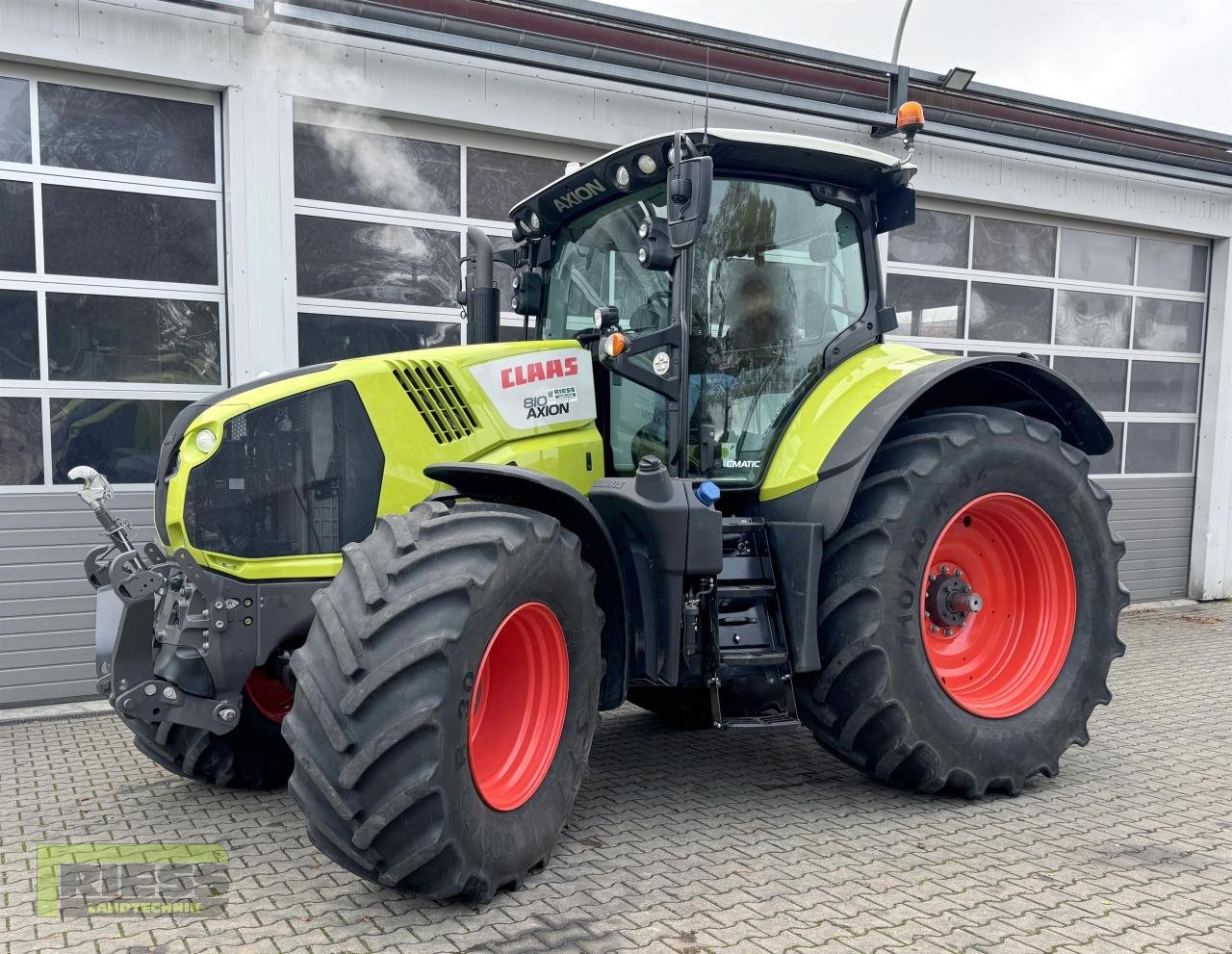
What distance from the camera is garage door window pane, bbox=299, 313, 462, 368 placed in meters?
6.77

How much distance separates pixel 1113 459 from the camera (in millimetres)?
10180

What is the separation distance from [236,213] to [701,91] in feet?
11.1

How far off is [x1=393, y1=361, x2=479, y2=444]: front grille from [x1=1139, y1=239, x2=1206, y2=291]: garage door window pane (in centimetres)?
894

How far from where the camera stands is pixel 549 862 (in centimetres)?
352

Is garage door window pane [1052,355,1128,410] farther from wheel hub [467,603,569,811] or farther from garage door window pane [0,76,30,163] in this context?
garage door window pane [0,76,30,163]

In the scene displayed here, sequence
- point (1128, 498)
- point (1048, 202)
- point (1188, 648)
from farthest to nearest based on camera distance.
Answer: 1. point (1128, 498)
2. point (1048, 202)
3. point (1188, 648)

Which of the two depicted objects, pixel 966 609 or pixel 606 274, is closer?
pixel 966 609

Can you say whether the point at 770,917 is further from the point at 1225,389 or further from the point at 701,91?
the point at 1225,389

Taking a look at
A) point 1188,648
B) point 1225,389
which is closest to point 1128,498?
point 1225,389

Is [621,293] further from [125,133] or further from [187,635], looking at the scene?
[125,133]

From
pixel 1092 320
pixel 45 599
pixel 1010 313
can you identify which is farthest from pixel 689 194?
pixel 1092 320

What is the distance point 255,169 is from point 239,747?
3.77 meters

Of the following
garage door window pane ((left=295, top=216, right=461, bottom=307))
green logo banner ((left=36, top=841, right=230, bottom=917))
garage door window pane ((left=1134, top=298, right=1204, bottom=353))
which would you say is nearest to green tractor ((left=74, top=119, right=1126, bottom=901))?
green logo banner ((left=36, top=841, right=230, bottom=917))

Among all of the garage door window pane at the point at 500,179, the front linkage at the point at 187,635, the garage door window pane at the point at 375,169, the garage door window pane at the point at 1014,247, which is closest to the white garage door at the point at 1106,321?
the garage door window pane at the point at 1014,247
